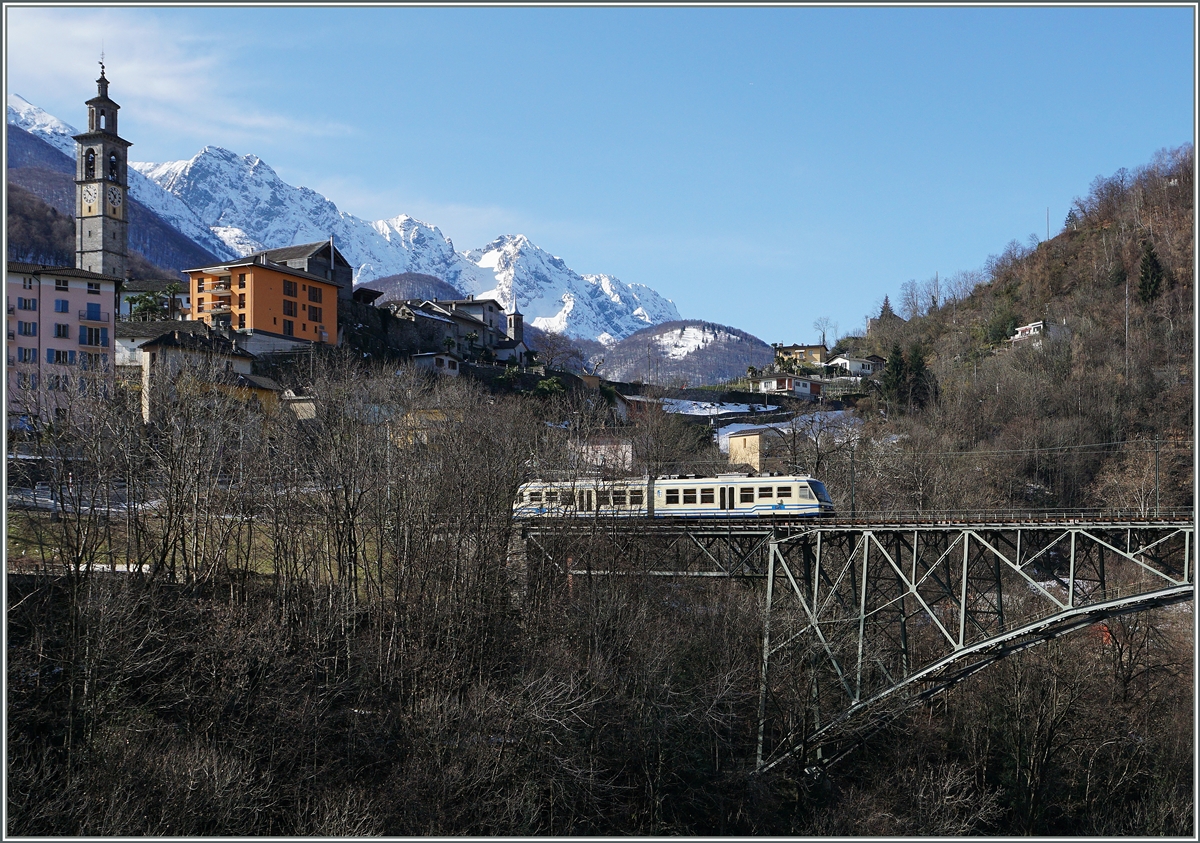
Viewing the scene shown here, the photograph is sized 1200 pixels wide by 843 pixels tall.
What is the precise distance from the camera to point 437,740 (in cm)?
2948

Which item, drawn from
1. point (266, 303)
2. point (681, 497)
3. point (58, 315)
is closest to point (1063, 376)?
point (681, 497)

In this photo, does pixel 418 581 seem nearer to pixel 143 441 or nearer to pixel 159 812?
pixel 143 441

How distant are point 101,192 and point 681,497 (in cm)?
8246

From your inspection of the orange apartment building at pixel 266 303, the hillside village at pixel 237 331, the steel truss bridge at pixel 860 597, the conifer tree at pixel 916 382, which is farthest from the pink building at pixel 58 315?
the conifer tree at pixel 916 382

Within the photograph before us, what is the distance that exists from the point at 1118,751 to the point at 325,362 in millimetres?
51402

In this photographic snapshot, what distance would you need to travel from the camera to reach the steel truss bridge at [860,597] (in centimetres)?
2859

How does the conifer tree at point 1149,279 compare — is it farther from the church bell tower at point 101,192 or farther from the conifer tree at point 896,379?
the church bell tower at point 101,192

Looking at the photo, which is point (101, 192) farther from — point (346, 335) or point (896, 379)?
point (896, 379)

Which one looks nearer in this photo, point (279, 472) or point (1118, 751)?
point (1118, 751)

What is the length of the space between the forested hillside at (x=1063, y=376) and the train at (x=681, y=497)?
43.2 feet

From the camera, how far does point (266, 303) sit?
76438 mm

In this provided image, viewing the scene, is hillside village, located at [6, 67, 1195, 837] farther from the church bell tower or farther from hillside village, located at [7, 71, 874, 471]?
the church bell tower

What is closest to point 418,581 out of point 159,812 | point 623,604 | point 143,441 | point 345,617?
point 345,617

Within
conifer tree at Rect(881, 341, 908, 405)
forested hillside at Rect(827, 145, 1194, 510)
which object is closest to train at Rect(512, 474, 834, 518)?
forested hillside at Rect(827, 145, 1194, 510)
